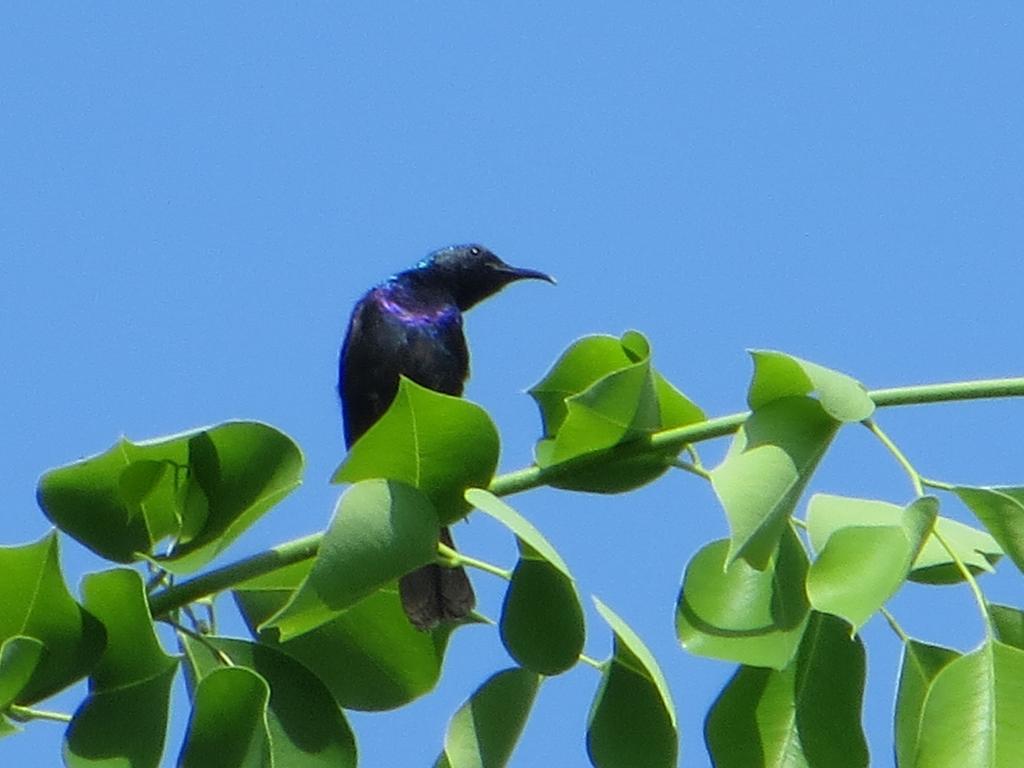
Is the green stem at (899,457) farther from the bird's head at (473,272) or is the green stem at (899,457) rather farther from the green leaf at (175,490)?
the bird's head at (473,272)

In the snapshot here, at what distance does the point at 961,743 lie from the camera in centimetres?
131

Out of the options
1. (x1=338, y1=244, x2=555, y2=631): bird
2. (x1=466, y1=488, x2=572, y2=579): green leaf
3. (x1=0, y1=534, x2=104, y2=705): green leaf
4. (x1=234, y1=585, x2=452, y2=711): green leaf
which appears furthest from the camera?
(x1=338, y1=244, x2=555, y2=631): bird

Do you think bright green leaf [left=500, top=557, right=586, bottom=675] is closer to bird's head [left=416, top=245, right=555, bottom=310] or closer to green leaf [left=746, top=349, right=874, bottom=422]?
green leaf [left=746, top=349, right=874, bottom=422]

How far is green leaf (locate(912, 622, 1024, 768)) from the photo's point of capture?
1306mm

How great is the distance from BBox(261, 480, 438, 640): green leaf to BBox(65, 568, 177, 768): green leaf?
0.12 meters

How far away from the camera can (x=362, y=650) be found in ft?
5.27

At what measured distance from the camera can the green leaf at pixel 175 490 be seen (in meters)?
1.49

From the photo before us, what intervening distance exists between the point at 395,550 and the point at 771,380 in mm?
323

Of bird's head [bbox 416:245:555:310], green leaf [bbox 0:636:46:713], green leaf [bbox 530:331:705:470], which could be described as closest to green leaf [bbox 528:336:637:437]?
green leaf [bbox 530:331:705:470]

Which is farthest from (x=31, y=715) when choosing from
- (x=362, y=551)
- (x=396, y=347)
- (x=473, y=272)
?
(x=473, y=272)

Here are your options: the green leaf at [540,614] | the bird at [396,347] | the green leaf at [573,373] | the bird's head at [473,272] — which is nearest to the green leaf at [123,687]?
the green leaf at [540,614]

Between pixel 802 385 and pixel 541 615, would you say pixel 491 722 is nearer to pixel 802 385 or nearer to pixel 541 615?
pixel 541 615

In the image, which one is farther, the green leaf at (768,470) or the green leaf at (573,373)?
the green leaf at (573,373)

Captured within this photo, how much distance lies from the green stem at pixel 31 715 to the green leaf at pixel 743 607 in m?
0.50
